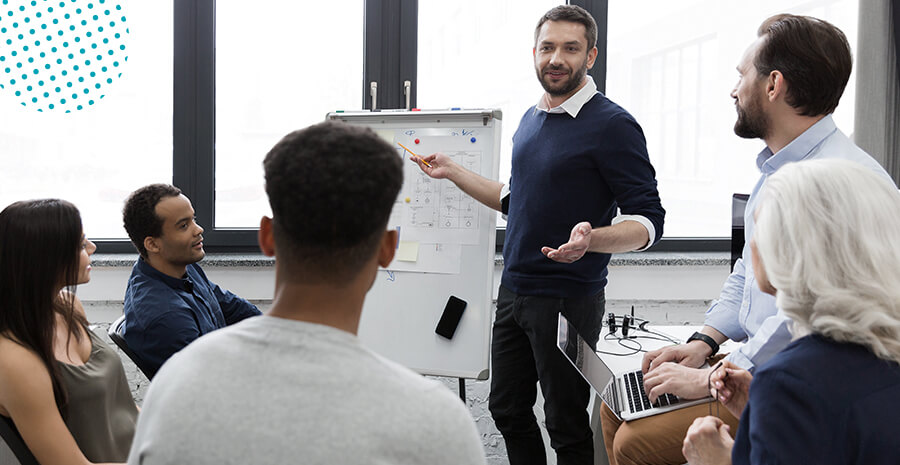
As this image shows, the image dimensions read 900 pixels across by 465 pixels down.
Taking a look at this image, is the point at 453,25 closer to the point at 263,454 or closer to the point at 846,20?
the point at 846,20

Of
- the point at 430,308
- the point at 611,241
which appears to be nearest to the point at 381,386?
the point at 611,241

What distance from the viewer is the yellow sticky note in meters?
2.75

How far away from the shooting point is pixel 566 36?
7.68 feet

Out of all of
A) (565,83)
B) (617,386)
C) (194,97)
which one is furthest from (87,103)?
(617,386)

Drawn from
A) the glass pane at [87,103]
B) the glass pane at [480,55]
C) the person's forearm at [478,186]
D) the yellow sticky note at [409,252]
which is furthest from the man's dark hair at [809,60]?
the glass pane at [87,103]

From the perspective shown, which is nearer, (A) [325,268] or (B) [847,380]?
(A) [325,268]

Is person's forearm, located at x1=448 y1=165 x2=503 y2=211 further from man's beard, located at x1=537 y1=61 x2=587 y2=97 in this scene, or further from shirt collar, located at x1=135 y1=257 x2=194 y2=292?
shirt collar, located at x1=135 y1=257 x2=194 y2=292

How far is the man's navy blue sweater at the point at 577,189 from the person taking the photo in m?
2.20

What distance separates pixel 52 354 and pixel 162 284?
527mm

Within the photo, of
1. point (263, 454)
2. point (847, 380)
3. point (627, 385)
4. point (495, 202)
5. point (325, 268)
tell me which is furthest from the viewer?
point (495, 202)

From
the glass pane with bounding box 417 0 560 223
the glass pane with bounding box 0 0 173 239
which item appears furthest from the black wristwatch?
the glass pane with bounding box 0 0 173 239

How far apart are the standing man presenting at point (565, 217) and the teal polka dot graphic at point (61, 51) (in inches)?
77.9

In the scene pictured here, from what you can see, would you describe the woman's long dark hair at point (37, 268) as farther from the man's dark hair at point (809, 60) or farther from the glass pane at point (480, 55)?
the glass pane at point (480, 55)

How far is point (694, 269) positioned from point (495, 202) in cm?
125
